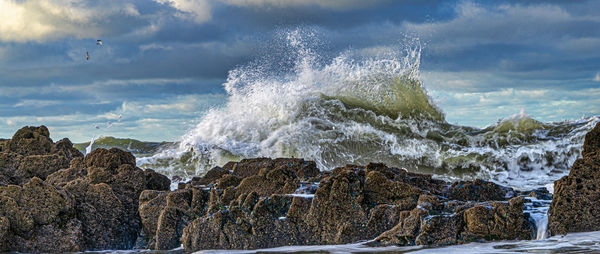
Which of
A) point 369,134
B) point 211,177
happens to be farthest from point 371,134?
point 211,177

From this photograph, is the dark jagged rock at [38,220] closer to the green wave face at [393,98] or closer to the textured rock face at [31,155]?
the textured rock face at [31,155]

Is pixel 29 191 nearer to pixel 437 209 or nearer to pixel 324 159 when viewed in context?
pixel 437 209

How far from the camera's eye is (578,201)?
6.20 meters

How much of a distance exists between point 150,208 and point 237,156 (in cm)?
829

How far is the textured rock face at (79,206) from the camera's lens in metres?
6.91

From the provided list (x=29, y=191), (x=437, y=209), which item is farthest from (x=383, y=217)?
(x=29, y=191)

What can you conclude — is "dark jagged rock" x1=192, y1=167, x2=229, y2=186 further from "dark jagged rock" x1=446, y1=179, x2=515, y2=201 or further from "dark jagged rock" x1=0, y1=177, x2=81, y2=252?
"dark jagged rock" x1=446, y1=179, x2=515, y2=201

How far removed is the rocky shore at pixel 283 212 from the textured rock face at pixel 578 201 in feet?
0.03

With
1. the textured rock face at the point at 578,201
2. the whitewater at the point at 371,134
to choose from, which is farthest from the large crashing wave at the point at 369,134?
the textured rock face at the point at 578,201

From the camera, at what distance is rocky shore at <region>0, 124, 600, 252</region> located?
611cm

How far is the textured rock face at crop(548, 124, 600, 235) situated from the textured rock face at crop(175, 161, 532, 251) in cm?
35

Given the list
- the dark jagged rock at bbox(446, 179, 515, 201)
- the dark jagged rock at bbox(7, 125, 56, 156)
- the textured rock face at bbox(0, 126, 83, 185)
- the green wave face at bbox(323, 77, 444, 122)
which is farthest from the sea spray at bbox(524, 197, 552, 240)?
the green wave face at bbox(323, 77, 444, 122)

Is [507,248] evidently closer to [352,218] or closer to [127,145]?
[352,218]

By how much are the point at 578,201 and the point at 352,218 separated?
7.55 ft
